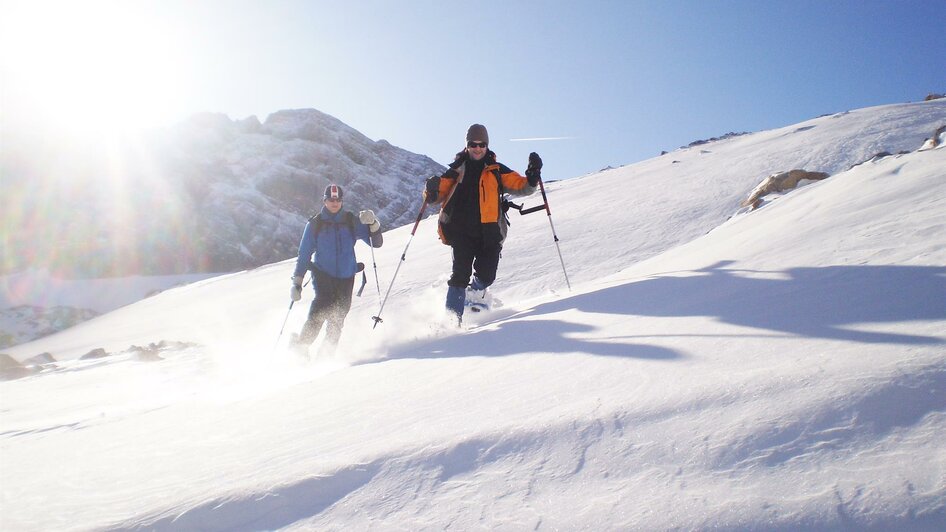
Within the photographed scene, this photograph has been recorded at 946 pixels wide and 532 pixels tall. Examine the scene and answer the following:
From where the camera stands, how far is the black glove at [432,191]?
4.83 m

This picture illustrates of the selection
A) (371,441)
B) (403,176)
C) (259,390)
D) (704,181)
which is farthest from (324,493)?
(403,176)

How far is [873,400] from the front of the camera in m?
1.25

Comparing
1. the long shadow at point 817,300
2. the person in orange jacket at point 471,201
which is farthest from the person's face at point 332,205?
the long shadow at point 817,300

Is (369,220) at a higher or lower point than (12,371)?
higher

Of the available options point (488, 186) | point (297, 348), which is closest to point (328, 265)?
point (297, 348)

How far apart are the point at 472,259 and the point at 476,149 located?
3.43ft

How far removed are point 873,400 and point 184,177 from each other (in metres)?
49.2

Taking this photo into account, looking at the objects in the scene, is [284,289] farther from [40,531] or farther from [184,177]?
[184,177]

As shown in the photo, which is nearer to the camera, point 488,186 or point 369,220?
point 488,186

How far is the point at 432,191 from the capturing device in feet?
16.0

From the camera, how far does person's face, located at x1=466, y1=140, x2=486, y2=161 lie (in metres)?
4.97

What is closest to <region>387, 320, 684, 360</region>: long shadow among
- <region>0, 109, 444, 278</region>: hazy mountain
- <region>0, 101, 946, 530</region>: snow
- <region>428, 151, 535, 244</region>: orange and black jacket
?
<region>0, 101, 946, 530</region>: snow

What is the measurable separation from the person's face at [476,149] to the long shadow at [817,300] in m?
2.27

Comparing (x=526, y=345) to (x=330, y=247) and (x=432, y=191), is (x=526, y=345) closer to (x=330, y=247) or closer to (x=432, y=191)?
(x=432, y=191)
